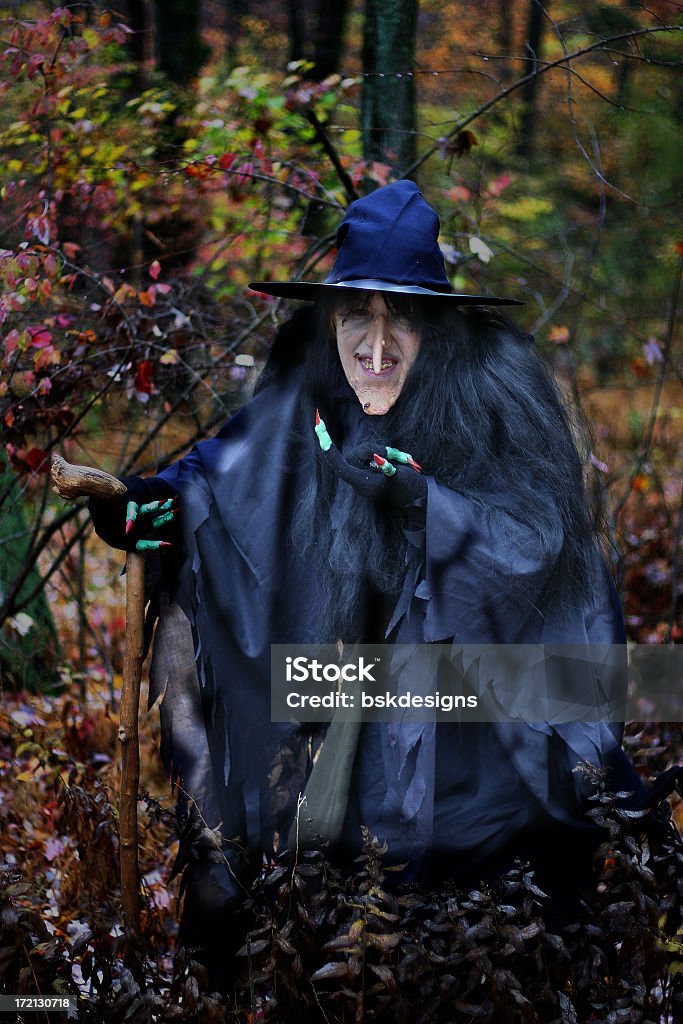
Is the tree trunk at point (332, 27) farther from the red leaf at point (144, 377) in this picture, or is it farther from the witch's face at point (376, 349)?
the witch's face at point (376, 349)

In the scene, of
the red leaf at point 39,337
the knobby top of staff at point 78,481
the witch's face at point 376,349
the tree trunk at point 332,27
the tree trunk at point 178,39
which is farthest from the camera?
the tree trunk at point 332,27

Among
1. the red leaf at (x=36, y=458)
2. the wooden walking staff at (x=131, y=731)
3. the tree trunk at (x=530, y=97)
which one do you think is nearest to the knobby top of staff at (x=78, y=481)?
the wooden walking staff at (x=131, y=731)

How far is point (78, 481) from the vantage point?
222 cm

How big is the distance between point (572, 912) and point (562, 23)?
2.77 m

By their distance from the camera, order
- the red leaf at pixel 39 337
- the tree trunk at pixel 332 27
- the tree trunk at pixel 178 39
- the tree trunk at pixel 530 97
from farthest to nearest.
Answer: the tree trunk at pixel 530 97
the tree trunk at pixel 332 27
the tree trunk at pixel 178 39
the red leaf at pixel 39 337

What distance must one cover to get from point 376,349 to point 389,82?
1.78 meters

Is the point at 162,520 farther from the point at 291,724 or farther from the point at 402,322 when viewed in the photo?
the point at 402,322

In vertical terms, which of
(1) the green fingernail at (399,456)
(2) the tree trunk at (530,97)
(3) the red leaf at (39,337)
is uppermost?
(2) the tree trunk at (530,97)

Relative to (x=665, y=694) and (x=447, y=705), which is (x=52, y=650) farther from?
(x=665, y=694)

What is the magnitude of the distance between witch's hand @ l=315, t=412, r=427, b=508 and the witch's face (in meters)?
0.18

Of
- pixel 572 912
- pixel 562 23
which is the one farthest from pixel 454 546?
pixel 562 23

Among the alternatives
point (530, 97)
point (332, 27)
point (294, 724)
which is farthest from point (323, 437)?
point (530, 97)

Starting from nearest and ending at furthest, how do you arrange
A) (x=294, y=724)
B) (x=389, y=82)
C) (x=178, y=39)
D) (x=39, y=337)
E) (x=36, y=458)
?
(x=294, y=724)
(x=39, y=337)
(x=36, y=458)
(x=389, y=82)
(x=178, y=39)

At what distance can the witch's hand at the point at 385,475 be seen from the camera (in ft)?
7.48
